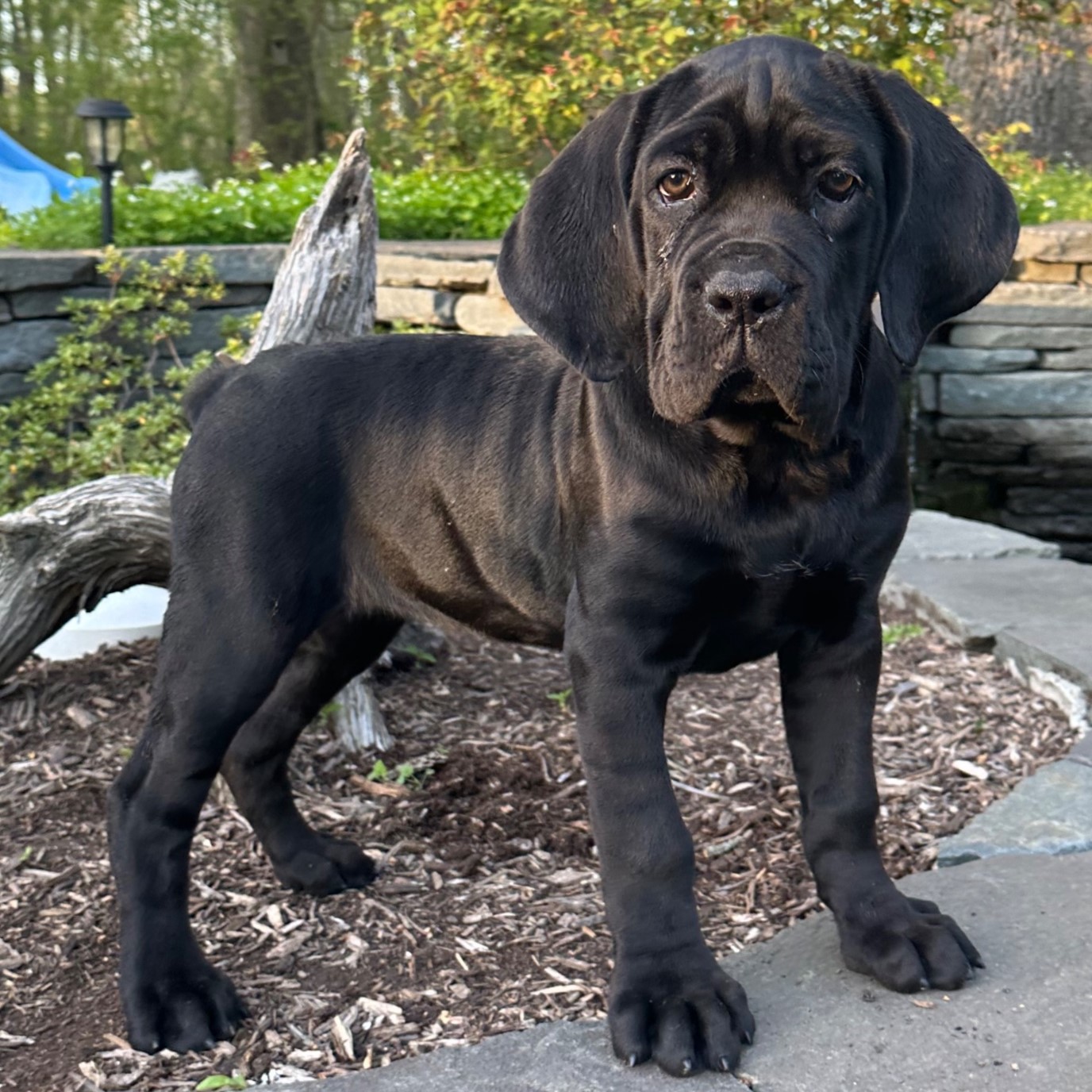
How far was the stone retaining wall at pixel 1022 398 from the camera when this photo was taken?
7934 millimetres

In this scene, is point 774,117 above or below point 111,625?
above

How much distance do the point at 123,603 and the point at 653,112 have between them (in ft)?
10.1

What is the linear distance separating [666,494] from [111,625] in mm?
2988

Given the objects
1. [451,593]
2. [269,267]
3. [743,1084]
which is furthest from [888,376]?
[269,267]

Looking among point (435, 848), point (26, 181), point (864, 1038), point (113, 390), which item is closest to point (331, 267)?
point (435, 848)

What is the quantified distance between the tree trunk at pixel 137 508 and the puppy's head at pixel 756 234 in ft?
4.90

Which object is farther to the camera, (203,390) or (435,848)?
(435,848)

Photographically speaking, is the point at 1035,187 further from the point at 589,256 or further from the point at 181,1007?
the point at 181,1007

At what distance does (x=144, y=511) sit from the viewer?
4285 mm

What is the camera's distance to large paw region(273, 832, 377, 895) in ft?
11.7

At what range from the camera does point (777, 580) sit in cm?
265

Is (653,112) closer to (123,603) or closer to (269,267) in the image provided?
(123,603)

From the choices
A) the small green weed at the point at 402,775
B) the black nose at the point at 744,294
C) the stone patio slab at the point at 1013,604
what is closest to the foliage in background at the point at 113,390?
the small green weed at the point at 402,775

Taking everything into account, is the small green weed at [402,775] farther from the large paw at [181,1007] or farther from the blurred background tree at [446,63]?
the blurred background tree at [446,63]
